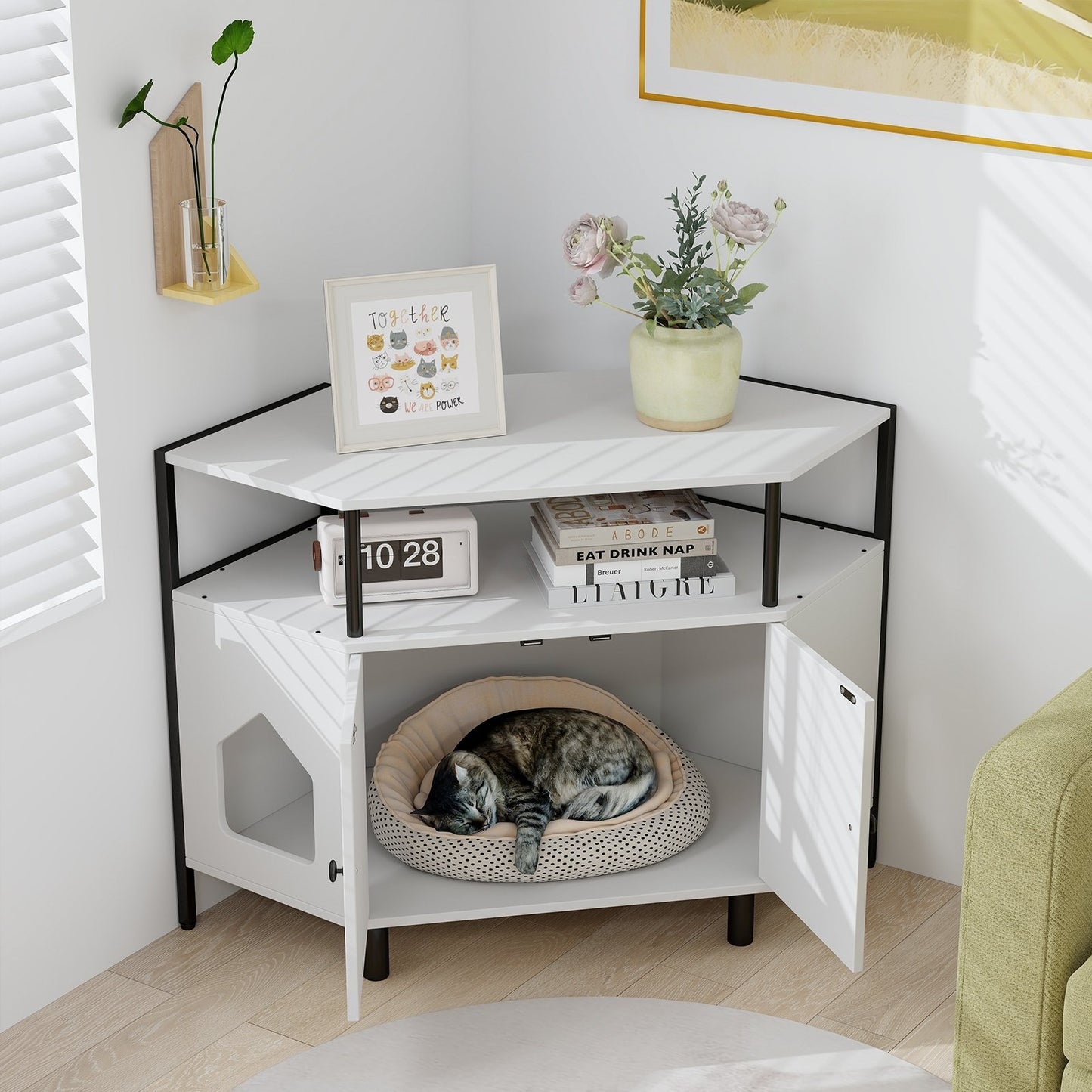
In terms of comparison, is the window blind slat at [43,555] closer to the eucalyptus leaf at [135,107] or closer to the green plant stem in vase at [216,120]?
the green plant stem in vase at [216,120]

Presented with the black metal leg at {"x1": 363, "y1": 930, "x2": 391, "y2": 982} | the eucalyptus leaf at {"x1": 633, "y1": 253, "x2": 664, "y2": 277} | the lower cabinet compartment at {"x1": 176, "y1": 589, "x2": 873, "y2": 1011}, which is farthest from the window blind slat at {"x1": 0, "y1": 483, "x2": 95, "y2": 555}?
the eucalyptus leaf at {"x1": 633, "y1": 253, "x2": 664, "y2": 277}

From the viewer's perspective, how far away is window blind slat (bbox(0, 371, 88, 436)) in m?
2.05

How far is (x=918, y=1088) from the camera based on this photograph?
2.07 meters

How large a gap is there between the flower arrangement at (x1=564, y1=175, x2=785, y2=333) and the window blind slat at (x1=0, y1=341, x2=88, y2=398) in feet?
2.22

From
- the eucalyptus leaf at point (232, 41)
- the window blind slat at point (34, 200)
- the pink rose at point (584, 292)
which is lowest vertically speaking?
the pink rose at point (584, 292)

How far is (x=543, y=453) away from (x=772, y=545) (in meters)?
0.33

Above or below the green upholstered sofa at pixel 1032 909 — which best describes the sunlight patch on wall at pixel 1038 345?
above

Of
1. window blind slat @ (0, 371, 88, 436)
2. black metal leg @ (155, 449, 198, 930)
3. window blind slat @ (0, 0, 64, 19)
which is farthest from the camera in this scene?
black metal leg @ (155, 449, 198, 930)

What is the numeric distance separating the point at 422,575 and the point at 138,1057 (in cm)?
74

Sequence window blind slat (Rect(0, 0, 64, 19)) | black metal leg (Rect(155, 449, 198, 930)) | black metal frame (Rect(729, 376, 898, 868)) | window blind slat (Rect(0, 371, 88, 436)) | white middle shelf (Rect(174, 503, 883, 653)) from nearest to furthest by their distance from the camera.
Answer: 1. window blind slat (Rect(0, 0, 64, 19))
2. window blind slat (Rect(0, 371, 88, 436))
3. white middle shelf (Rect(174, 503, 883, 653))
4. black metal leg (Rect(155, 449, 198, 930))
5. black metal frame (Rect(729, 376, 898, 868))

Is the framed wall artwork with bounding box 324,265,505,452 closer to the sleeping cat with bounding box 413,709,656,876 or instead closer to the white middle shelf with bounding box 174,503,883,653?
the white middle shelf with bounding box 174,503,883,653

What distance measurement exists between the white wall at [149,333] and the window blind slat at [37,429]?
0.04 m

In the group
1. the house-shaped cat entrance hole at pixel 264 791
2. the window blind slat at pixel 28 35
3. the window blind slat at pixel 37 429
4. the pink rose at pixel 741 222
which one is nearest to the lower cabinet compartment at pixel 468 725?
the house-shaped cat entrance hole at pixel 264 791

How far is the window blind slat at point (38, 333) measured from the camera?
203 cm
